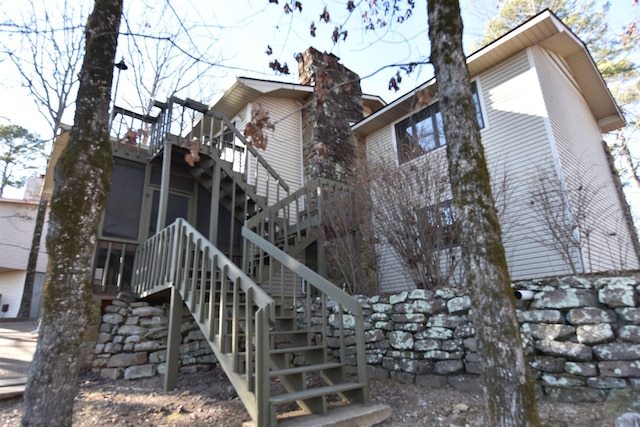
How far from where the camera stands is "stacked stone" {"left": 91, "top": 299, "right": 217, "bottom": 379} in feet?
17.1

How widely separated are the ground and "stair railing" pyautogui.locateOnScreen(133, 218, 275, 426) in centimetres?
54

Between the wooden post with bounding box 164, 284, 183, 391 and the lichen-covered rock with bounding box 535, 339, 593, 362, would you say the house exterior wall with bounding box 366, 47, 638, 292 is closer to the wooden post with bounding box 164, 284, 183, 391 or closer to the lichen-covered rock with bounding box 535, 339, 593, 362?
the lichen-covered rock with bounding box 535, 339, 593, 362

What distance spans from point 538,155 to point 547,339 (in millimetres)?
4909

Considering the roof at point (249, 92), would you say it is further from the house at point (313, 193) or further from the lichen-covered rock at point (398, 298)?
the lichen-covered rock at point (398, 298)

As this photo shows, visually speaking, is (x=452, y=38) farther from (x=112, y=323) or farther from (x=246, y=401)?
(x=112, y=323)

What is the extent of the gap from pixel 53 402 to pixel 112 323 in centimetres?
374

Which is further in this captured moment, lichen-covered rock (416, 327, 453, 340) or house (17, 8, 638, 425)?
house (17, 8, 638, 425)

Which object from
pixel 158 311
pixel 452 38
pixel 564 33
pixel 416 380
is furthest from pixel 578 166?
pixel 158 311

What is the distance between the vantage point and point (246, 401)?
3139 mm

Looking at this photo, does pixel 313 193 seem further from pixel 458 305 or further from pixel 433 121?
pixel 458 305

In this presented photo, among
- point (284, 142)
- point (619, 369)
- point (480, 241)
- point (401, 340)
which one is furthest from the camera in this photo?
point (284, 142)

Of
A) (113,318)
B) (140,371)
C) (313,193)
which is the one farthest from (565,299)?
(113,318)

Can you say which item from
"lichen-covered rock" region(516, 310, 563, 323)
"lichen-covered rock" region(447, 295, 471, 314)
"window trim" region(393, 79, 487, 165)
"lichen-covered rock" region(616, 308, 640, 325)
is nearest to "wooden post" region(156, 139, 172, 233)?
"window trim" region(393, 79, 487, 165)

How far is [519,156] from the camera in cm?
773
